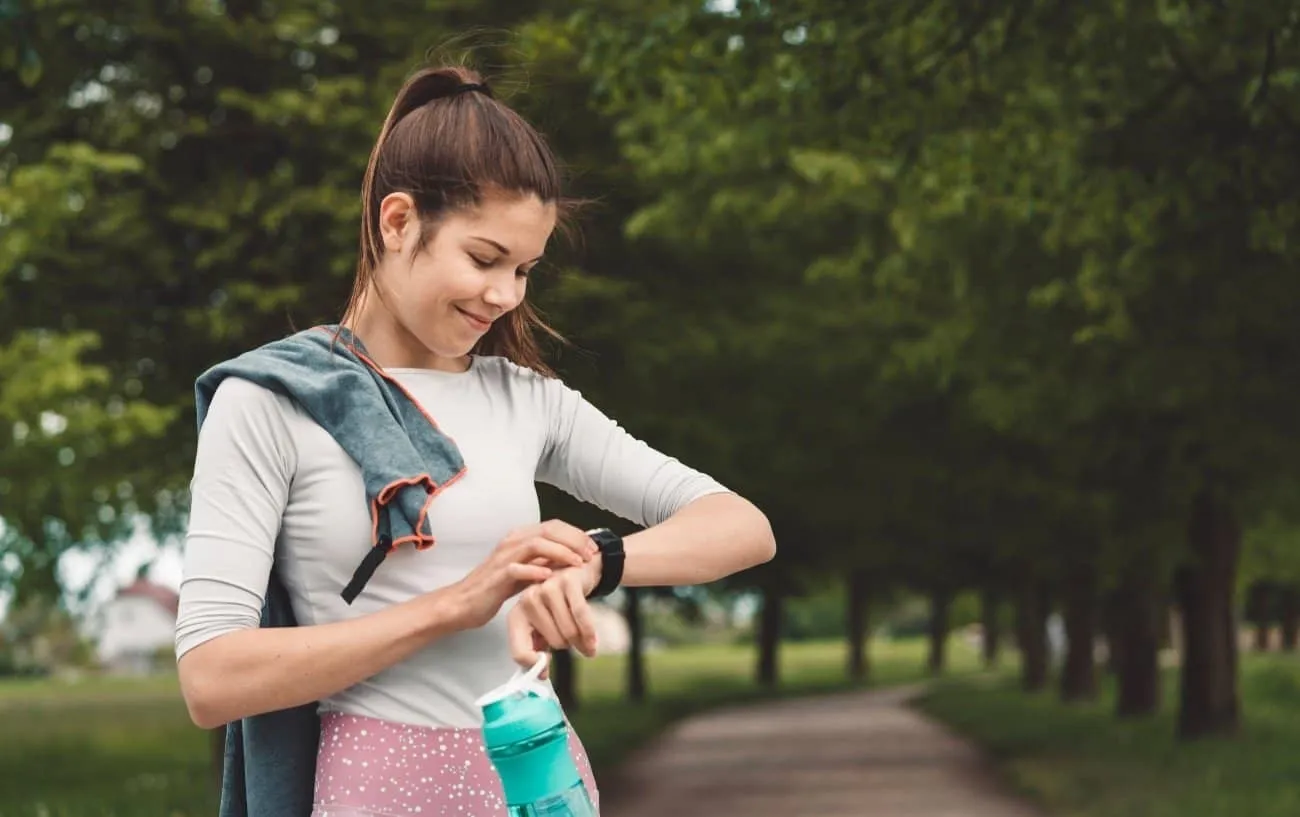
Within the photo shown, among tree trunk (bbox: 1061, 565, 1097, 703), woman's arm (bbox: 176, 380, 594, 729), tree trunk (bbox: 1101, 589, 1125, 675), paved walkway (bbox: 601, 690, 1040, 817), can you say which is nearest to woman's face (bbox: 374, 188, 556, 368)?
woman's arm (bbox: 176, 380, 594, 729)

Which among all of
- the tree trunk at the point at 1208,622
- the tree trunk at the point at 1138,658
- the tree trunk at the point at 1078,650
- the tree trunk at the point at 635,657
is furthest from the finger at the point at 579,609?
the tree trunk at the point at 635,657

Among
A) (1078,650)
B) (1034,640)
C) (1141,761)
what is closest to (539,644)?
(1141,761)

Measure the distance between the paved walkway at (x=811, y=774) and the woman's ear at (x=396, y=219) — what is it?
12.9 m

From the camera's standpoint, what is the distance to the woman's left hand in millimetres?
1973

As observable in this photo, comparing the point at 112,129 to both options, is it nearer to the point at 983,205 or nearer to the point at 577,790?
the point at 983,205

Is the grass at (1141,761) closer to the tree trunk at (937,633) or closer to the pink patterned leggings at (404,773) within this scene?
the pink patterned leggings at (404,773)

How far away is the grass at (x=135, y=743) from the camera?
12734 millimetres

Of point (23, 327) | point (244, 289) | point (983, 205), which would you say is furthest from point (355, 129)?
point (983, 205)

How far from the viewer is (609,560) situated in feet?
6.89

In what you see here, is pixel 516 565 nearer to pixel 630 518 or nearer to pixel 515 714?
pixel 515 714

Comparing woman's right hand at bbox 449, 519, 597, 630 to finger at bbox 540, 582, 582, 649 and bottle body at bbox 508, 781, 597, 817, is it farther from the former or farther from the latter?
bottle body at bbox 508, 781, 597, 817

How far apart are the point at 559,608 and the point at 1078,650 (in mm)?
29437

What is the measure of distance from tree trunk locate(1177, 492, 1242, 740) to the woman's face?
1768 centimetres

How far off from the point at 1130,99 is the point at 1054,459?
31.4 feet
